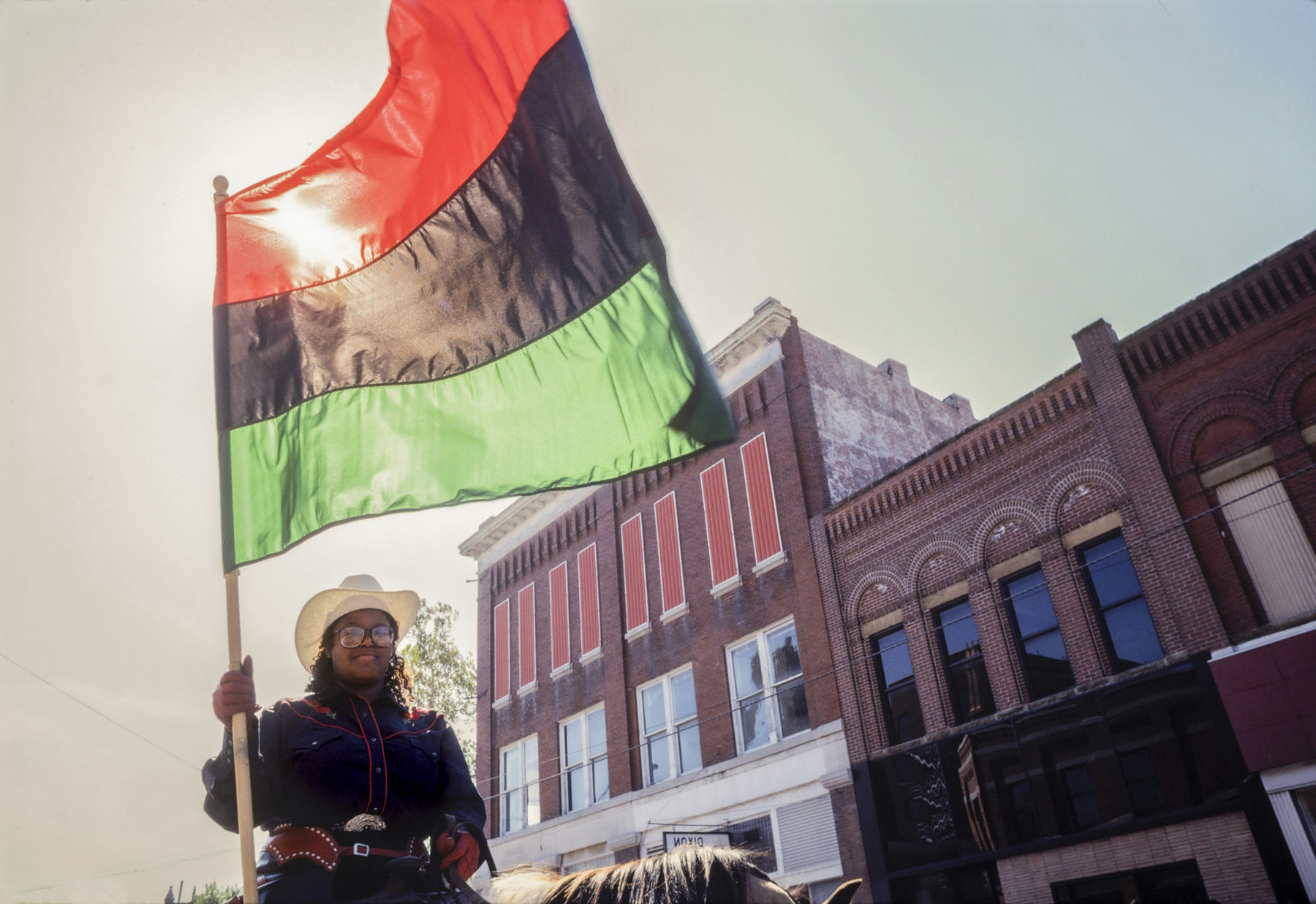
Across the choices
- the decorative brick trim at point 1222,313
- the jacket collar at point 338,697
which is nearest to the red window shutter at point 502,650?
the decorative brick trim at point 1222,313

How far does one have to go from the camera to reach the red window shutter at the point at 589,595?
82.4 feet

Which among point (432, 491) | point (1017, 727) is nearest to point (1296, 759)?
point (1017, 727)

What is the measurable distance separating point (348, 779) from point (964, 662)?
15.0 metres

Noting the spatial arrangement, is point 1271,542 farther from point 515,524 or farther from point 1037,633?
point 515,524

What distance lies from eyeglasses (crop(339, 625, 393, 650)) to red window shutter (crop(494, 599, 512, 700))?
81.9 feet

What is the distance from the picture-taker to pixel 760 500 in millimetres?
21344

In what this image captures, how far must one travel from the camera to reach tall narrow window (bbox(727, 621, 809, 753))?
19.2 metres

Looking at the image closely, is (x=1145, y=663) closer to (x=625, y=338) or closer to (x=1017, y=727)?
(x=1017, y=727)

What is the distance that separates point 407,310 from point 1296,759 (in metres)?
12.7

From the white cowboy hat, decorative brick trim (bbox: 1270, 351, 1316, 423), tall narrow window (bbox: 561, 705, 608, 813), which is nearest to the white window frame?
tall narrow window (bbox: 561, 705, 608, 813)

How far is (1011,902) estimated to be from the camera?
14.6m

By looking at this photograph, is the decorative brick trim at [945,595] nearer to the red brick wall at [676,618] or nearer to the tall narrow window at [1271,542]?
the red brick wall at [676,618]

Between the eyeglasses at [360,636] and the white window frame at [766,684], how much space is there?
16.2 m

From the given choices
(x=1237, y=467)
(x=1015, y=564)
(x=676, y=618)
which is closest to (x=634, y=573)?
(x=676, y=618)
